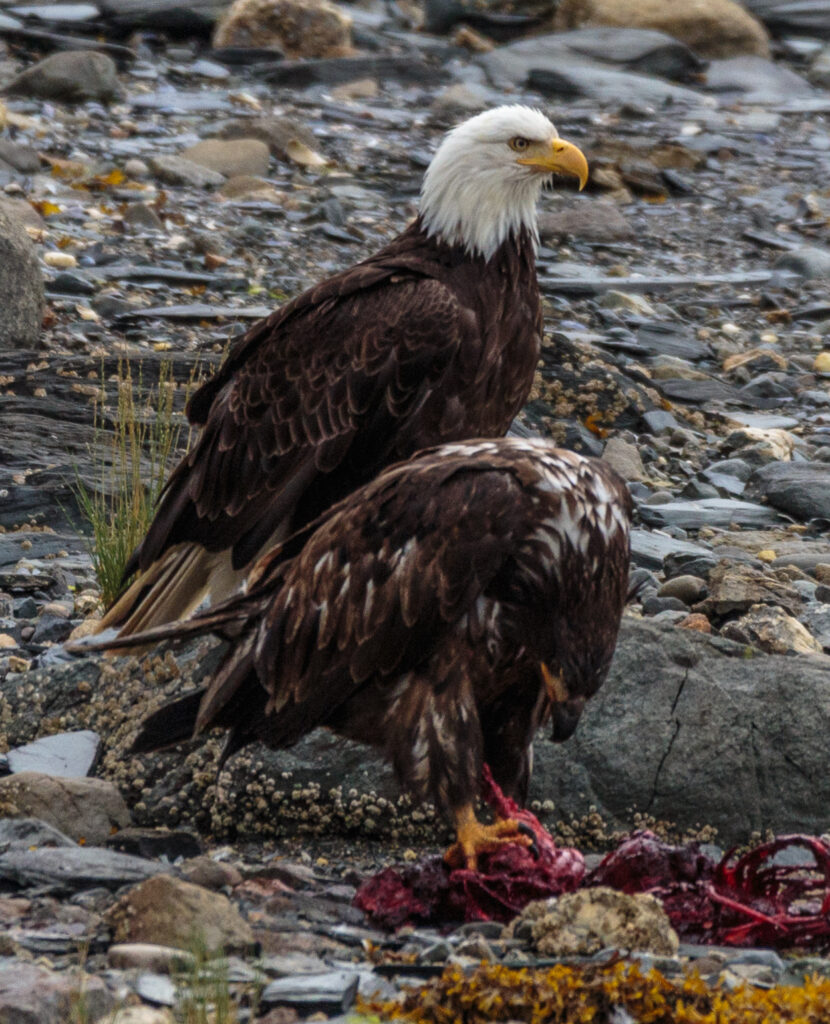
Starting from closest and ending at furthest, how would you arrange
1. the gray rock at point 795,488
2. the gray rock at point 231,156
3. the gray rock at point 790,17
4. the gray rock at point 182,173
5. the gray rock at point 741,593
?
the gray rock at point 741,593, the gray rock at point 795,488, the gray rock at point 182,173, the gray rock at point 231,156, the gray rock at point 790,17

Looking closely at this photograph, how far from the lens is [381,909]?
4.38 m

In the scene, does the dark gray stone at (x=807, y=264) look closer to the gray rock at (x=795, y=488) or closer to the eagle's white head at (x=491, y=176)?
the gray rock at (x=795, y=488)

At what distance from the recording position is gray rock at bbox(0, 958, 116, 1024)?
336cm

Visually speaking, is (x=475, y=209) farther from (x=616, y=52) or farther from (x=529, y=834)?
(x=616, y=52)

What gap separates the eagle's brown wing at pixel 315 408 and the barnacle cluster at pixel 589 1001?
2863 millimetres

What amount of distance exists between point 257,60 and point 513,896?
15.6m

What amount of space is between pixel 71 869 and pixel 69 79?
506 inches

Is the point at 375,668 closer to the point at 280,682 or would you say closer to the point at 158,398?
the point at 280,682

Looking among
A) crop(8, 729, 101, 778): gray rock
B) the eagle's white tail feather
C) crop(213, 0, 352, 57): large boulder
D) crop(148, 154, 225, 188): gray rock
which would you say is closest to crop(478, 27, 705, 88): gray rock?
crop(213, 0, 352, 57): large boulder

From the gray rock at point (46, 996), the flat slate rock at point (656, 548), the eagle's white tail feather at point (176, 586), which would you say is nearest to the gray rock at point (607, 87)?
the flat slate rock at point (656, 548)

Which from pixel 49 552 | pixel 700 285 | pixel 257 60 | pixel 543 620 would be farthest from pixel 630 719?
pixel 257 60

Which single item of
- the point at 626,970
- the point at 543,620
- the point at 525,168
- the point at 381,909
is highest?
the point at 525,168

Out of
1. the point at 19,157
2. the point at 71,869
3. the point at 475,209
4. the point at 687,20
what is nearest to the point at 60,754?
the point at 71,869

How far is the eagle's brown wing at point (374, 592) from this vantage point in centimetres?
435
